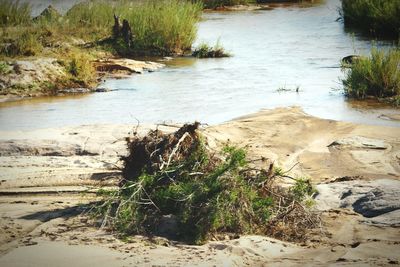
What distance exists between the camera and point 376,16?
21109 millimetres

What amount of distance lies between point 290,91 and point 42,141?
6451mm

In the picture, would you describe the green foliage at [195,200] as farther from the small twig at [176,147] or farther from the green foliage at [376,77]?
the green foliage at [376,77]

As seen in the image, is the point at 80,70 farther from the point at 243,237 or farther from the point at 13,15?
the point at 243,237

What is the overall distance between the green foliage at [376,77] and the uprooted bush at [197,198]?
260 inches

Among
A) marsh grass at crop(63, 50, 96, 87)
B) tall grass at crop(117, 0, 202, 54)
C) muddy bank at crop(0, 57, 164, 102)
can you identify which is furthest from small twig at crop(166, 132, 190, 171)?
tall grass at crop(117, 0, 202, 54)

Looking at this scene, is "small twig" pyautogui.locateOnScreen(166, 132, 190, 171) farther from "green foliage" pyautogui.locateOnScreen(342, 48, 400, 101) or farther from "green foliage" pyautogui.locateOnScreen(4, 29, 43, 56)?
"green foliage" pyautogui.locateOnScreen(4, 29, 43, 56)

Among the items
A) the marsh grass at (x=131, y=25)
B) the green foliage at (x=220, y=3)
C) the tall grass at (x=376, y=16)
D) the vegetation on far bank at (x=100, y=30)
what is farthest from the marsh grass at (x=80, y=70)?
the green foliage at (x=220, y=3)

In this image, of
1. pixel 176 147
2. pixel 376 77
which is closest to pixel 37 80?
pixel 376 77

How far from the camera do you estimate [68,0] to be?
3216 cm

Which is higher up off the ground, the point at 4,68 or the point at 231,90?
the point at 4,68

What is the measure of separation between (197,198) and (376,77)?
25.6ft

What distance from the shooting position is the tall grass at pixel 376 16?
803 inches

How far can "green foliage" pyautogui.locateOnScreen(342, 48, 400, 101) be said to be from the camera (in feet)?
42.3

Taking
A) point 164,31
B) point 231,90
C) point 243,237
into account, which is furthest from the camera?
point 164,31
